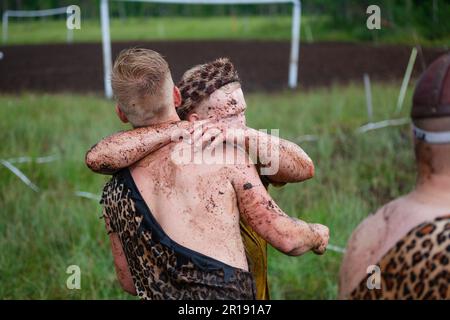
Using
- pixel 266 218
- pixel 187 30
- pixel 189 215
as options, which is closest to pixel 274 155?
pixel 266 218

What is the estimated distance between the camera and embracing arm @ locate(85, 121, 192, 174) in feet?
6.03

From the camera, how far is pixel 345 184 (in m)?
5.82

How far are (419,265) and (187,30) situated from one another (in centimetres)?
2271

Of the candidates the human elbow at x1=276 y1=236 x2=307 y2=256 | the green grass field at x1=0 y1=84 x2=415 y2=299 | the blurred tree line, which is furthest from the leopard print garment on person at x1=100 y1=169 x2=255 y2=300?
the blurred tree line

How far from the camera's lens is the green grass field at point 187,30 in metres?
18.3

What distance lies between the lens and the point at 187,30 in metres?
24.1

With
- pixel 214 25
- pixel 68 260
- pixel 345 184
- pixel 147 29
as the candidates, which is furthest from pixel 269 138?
pixel 214 25

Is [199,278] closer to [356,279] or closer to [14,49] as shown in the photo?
[356,279]

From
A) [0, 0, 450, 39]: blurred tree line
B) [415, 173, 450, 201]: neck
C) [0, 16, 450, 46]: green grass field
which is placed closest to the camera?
[415, 173, 450, 201]: neck

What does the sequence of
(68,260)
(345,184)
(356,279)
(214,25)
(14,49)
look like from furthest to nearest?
(214,25), (14,49), (345,184), (68,260), (356,279)

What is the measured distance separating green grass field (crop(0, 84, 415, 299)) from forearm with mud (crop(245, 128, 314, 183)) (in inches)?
90.8

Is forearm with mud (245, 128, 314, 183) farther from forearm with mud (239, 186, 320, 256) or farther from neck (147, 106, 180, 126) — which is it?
neck (147, 106, 180, 126)

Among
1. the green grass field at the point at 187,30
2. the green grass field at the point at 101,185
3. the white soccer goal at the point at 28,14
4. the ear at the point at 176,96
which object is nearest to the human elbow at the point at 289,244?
the ear at the point at 176,96
